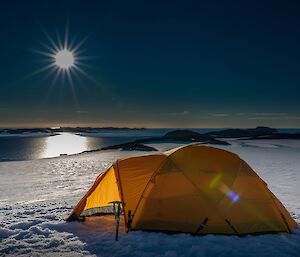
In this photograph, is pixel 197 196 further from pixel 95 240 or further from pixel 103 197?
pixel 103 197

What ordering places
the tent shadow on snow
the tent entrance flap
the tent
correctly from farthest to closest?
1. the tent entrance flap
2. the tent
3. the tent shadow on snow

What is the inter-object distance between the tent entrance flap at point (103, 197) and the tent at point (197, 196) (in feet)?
1.71

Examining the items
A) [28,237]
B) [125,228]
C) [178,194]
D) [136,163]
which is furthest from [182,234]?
[28,237]

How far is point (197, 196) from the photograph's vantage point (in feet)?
28.7

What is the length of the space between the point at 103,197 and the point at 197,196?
310cm

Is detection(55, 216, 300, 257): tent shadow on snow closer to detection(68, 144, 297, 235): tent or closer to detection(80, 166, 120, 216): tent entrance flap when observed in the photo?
detection(68, 144, 297, 235): tent

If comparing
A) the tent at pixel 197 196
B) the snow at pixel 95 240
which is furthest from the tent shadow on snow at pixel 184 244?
the tent at pixel 197 196

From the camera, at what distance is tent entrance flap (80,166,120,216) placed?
10.1m

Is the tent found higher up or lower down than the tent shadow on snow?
higher up

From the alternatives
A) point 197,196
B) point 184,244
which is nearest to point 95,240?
point 184,244

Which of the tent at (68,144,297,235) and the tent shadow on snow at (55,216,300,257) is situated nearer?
the tent shadow on snow at (55,216,300,257)

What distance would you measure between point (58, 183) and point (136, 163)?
1002 centimetres

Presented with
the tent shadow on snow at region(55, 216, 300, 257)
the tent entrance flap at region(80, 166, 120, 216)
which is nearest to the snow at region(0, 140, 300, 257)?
the tent shadow on snow at region(55, 216, 300, 257)

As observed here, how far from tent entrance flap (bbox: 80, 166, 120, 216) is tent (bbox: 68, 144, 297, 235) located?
522mm
